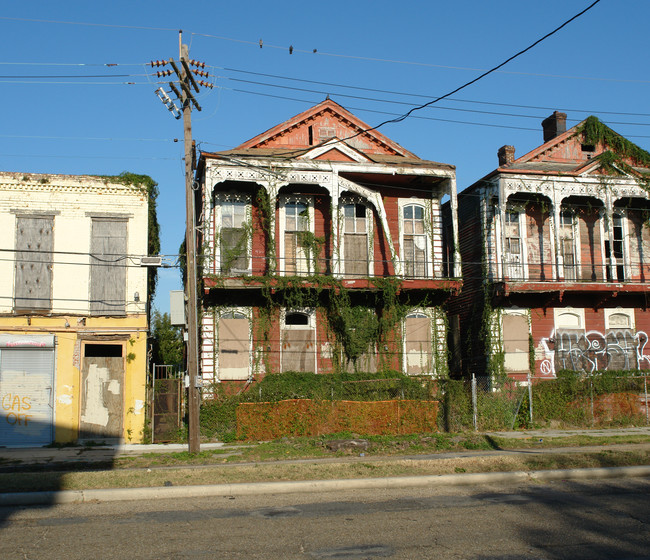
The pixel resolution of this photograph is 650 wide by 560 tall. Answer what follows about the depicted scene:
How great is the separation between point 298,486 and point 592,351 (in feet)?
57.6

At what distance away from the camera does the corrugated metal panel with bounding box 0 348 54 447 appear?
66.9 ft

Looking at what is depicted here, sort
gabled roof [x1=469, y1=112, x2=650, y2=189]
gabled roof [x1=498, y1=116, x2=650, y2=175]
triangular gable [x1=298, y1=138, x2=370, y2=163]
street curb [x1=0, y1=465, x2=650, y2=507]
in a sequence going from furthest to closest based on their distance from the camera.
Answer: gabled roof [x1=498, y1=116, x2=650, y2=175], gabled roof [x1=469, y1=112, x2=650, y2=189], triangular gable [x1=298, y1=138, x2=370, y2=163], street curb [x1=0, y1=465, x2=650, y2=507]

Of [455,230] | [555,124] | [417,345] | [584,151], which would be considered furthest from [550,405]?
[555,124]

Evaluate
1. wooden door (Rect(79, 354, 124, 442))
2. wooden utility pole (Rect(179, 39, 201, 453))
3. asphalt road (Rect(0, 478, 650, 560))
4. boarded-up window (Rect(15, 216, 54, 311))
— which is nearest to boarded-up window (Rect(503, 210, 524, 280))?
wooden utility pole (Rect(179, 39, 201, 453))

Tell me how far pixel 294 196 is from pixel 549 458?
13.9 metres

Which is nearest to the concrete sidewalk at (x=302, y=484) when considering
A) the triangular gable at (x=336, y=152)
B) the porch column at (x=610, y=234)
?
the porch column at (x=610, y=234)

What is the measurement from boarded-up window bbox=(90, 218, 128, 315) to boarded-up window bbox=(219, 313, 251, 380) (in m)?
3.52

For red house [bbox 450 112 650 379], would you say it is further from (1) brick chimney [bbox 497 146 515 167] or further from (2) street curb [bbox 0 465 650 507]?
(2) street curb [bbox 0 465 650 507]

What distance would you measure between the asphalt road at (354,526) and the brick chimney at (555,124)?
20.6 m

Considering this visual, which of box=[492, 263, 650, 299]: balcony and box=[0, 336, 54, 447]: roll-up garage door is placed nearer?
box=[0, 336, 54, 447]: roll-up garage door

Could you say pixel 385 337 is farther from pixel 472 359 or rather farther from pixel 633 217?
pixel 633 217

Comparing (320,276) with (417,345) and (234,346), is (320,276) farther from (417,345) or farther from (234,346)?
(417,345)

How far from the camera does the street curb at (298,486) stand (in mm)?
10820

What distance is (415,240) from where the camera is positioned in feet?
84.3
